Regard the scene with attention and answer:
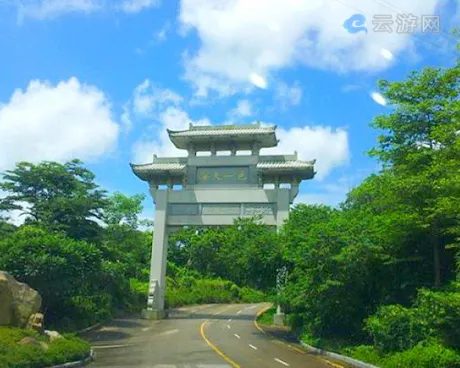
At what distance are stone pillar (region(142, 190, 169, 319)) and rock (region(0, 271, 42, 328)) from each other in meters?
17.6

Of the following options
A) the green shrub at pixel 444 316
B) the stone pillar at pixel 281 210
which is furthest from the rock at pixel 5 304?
the stone pillar at pixel 281 210

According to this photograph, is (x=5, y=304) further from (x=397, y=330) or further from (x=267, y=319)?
(x=267, y=319)

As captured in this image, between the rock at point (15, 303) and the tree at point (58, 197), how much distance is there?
10.4m

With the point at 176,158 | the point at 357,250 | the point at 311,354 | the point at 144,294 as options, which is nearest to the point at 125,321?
the point at 144,294

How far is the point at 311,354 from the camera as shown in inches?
800

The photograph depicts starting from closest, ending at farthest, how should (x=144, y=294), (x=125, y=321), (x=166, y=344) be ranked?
(x=166, y=344), (x=125, y=321), (x=144, y=294)

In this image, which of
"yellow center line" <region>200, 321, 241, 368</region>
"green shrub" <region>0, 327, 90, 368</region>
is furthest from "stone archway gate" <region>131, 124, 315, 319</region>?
"green shrub" <region>0, 327, 90, 368</region>

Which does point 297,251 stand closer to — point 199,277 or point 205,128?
point 205,128

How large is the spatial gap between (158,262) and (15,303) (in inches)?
740

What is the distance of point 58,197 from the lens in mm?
31141

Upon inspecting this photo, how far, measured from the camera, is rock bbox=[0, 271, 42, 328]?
17.9 m

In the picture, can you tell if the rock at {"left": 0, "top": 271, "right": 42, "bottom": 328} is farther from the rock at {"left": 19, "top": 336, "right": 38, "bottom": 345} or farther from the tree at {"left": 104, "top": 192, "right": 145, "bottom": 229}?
the tree at {"left": 104, "top": 192, "right": 145, "bottom": 229}

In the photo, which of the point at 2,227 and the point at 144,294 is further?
the point at 144,294

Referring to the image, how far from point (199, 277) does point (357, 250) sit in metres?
47.5
